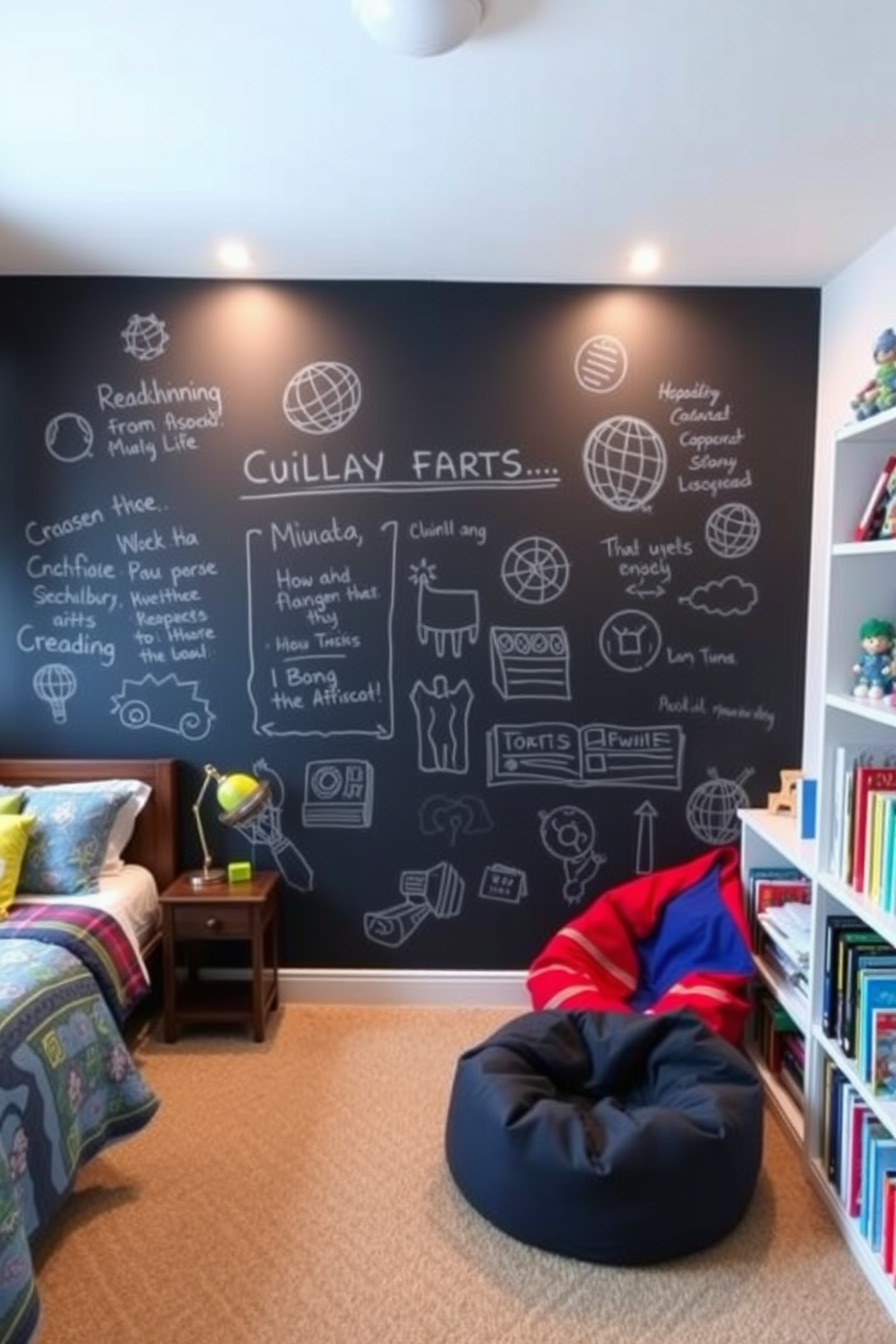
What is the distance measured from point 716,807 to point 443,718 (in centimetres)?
106

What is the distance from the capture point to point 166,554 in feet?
10.1

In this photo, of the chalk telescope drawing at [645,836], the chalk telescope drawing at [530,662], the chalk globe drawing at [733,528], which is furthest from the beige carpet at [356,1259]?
the chalk globe drawing at [733,528]

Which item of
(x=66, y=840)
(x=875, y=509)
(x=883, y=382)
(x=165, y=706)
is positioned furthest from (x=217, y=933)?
(x=883, y=382)

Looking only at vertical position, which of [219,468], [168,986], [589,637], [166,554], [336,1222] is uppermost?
[219,468]

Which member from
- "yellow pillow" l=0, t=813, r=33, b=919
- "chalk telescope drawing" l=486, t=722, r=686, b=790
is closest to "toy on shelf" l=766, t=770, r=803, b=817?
"chalk telescope drawing" l=486, t=722, r=686, b=790

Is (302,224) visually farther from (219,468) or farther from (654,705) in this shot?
(654,705)

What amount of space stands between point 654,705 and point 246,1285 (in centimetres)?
212

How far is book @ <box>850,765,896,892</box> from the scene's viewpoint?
2.00 metres

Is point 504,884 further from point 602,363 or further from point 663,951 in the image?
point 602,363

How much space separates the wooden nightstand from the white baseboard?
0.18 meters

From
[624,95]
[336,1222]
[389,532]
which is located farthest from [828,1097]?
[624,95]

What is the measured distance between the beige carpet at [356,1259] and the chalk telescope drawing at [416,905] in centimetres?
65

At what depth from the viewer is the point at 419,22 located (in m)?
1.62

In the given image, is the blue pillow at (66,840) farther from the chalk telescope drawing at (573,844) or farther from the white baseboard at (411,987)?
the chalk telescope drawing at (573,844)
